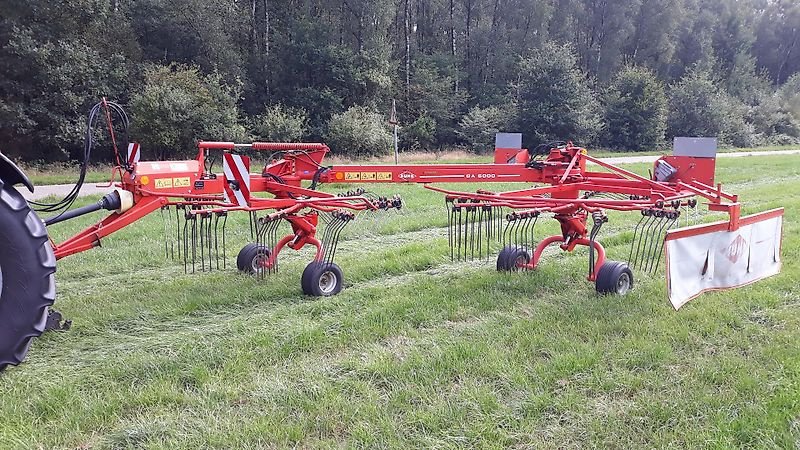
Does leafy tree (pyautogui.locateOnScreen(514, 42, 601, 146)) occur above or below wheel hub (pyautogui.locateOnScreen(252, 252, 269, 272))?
above

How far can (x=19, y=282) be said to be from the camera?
315 cm

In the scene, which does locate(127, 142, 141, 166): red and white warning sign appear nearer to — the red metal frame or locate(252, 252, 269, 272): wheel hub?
the red metal frame

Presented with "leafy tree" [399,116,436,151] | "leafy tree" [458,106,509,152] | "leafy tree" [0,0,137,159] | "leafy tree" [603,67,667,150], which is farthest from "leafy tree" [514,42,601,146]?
"leafy tree" [0,0,137,159]

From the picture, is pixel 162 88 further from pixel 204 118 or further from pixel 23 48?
pixel 23 48

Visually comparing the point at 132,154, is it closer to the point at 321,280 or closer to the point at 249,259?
the point at 249,259

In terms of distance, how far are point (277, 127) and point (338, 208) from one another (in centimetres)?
1938

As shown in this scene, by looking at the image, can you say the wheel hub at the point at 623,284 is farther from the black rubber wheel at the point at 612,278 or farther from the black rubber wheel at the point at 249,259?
the black rubber wheel at the point at 249,259

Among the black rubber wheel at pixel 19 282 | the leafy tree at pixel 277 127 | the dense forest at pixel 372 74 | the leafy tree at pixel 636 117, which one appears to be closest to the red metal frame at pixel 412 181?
the black rubber wheel at pixel 19 282

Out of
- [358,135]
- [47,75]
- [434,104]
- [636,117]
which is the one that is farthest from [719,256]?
[636,117]

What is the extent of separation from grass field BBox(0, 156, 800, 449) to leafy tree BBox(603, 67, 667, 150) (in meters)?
28.8

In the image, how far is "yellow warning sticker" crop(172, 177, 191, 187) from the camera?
4.65m

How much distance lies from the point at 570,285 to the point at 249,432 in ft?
11.2

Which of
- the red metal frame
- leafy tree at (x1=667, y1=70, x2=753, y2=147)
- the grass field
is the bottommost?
the grass field

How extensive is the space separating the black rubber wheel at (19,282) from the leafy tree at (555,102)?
28102mm
